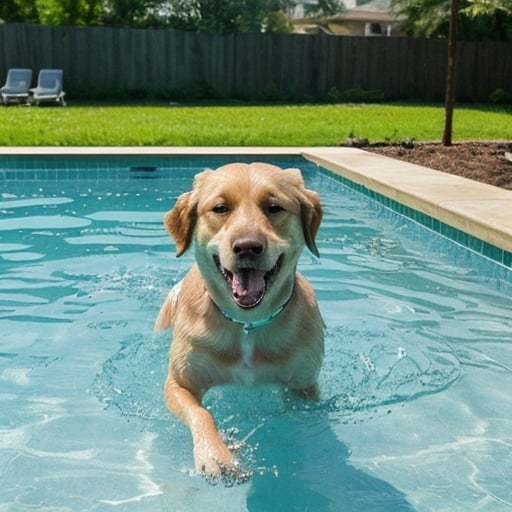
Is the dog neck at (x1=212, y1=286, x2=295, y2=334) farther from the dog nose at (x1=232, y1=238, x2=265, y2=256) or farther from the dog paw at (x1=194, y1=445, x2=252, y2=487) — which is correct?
the dog paw at (x1=194, y1=445, x2=252, y2=487)

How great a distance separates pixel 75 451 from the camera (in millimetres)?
3879

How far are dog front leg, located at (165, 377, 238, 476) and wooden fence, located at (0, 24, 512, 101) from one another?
22.8m

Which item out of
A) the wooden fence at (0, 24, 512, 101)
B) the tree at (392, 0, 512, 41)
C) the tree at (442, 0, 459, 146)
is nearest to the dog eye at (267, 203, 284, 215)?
the tree at (442, 0, 459, 146)

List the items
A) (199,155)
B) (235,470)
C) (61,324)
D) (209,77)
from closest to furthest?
(235,470)
(61,324)
(199,155)
(209,77)

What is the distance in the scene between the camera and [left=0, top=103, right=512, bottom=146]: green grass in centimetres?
1422

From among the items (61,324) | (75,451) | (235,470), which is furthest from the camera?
(61,324)

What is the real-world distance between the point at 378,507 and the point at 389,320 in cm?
282

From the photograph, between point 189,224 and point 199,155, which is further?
point 199,155

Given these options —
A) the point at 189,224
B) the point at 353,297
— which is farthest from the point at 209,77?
the point at 189,224

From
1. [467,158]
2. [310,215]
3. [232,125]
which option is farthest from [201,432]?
[232,125]

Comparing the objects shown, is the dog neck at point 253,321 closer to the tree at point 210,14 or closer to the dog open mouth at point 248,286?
the dog open mouth at point 248,286

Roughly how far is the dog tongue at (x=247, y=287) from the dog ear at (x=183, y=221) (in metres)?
Answer: 0.60

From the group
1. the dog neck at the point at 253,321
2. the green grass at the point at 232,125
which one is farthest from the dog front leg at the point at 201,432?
the green grass at the point at 232,125

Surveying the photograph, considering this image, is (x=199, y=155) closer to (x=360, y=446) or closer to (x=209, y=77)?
(x=360, y=446)
